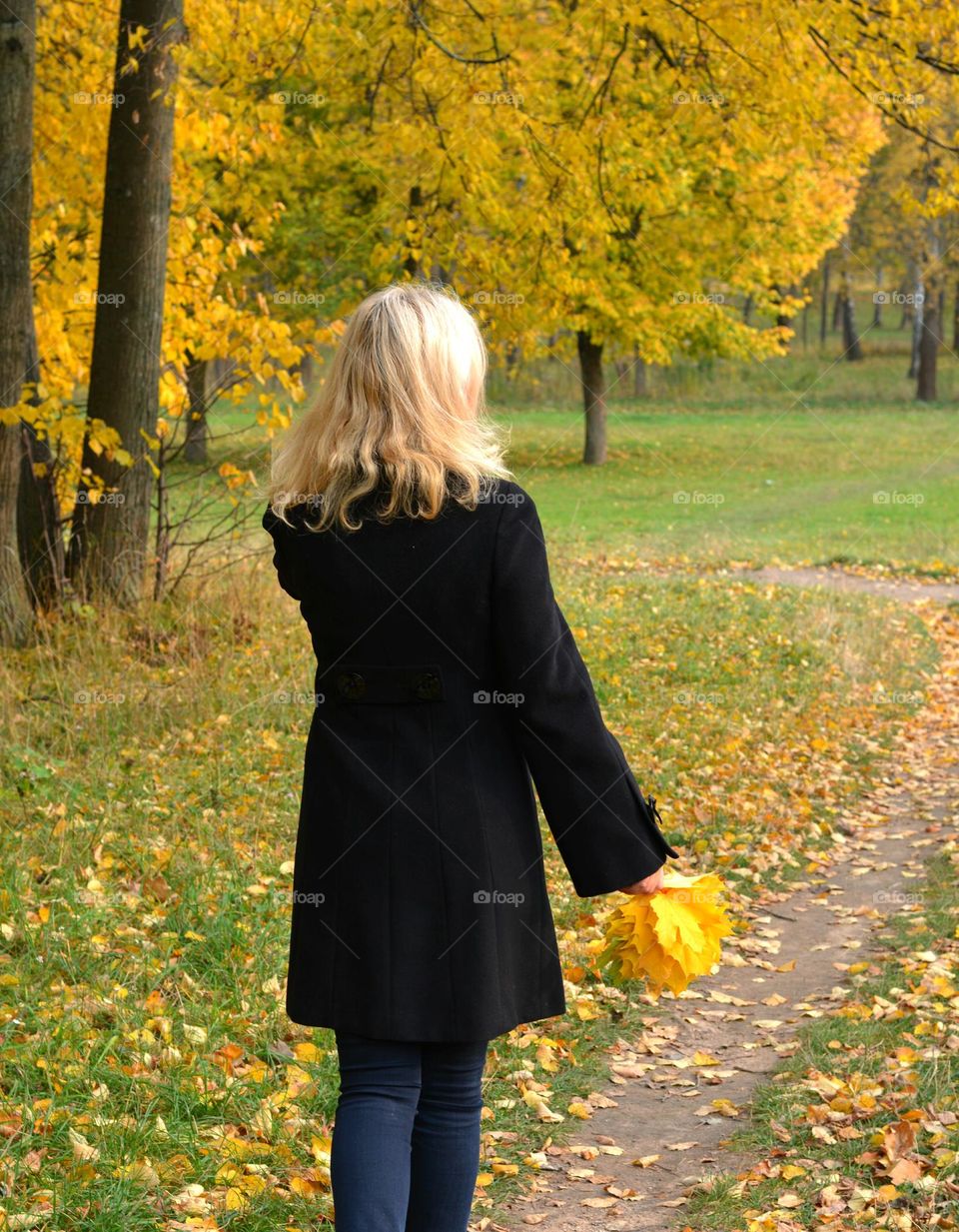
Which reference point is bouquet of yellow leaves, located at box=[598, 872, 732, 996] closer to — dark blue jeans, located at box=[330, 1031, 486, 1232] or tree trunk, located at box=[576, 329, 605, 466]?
dark blue jeans, located at box=[330, 1031, 486, 1232]

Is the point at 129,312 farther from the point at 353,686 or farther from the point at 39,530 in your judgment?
the point at 353,686

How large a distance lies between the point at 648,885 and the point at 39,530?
6.61m

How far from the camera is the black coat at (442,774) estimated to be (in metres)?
2.45

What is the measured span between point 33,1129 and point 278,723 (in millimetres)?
4206

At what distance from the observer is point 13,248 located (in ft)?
25.2

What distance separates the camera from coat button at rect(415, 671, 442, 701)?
2498mm

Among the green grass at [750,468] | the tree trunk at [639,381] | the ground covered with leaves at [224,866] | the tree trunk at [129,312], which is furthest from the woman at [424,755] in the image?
the tree trunk at [639,381]

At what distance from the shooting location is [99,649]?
7.70m

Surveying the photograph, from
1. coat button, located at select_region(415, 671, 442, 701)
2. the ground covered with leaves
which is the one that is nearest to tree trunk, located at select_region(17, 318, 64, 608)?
the ground covered with leaves

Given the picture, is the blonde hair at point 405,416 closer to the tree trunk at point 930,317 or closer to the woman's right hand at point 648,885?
the woman's right hand at point 648,885

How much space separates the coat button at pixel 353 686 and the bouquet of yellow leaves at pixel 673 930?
0.69 meters

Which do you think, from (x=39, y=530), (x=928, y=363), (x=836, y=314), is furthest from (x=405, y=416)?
(x=836, y=314)

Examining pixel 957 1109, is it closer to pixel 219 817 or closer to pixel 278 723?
pixel 219 817

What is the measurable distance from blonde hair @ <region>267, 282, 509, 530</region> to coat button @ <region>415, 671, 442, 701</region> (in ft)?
0.95
